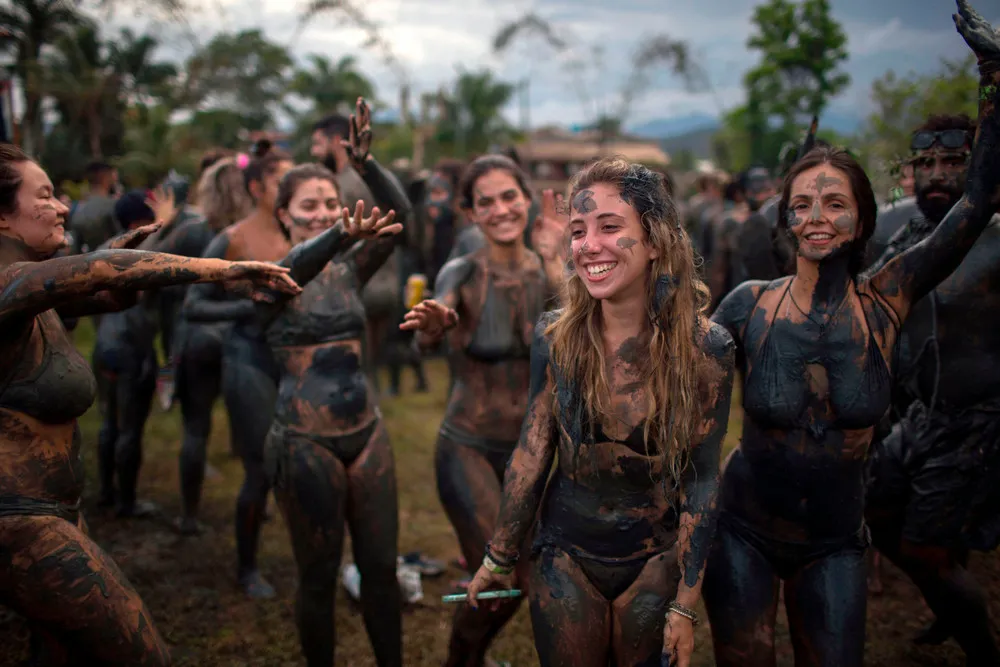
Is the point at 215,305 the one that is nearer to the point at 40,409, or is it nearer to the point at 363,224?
the point at 363,224

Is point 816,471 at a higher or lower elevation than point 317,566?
higher

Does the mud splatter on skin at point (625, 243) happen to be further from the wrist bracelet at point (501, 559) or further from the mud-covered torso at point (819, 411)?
the wrist bracelet at point (501, 559)

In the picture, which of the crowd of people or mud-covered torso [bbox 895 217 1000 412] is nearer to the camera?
the crowd of people

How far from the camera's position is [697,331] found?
8.36 ft

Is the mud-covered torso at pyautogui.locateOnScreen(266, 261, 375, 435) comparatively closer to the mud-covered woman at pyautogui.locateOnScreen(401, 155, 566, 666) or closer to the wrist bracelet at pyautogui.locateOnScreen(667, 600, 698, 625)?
the mud-covered woman at pyautogui.locateOnScreen(401, 155, 566, 666)

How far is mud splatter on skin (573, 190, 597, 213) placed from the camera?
8.40ft

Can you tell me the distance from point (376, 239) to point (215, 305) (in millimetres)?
1618

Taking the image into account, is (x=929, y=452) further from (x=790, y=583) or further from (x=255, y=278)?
(x=255, y=278)

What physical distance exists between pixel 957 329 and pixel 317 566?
3.20 metres

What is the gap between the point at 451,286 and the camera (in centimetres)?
396

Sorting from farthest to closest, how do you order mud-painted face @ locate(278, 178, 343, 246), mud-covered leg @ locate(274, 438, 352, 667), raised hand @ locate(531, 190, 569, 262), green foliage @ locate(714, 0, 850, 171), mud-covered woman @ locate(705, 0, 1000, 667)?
green foliage @ locate(714, 0, 850, 171), raised hand @ locate(531, 190, 569, 262), mud-painted face @ locate(278, 178, 343, 246), mud-covered leg @ locate(274, 438, 352, 667), mud-covered woman @ locate(705, 0, 1000, 667)

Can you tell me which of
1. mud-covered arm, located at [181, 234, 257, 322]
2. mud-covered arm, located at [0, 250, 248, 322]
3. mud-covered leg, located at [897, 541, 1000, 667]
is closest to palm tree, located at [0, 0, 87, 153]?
mud-covered arm, located at [181, 234, 257, 322]

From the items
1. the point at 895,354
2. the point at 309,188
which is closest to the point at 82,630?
the point at 309,188

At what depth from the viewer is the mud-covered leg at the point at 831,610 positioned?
8.86 ft
